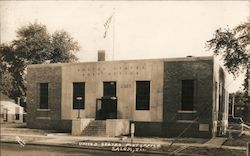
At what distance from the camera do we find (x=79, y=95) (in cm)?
2355

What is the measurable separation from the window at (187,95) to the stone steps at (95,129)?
491 centimetres

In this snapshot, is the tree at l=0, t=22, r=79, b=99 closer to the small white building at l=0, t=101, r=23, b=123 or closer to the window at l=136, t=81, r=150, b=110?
the small white building at l=0, t=101, r=23, b=123

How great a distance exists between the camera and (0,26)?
53.1 feet

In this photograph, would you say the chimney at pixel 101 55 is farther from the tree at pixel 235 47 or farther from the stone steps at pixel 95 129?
the tree at pixel 235 47

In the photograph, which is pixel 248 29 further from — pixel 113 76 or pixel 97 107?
pixel 97 107

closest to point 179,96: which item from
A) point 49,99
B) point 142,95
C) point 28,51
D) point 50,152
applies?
point 142,95

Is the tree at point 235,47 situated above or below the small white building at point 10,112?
above

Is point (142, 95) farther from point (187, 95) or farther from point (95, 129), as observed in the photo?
point (95, 129)

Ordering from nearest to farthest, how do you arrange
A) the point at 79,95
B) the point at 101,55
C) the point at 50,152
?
1. the point at 50,152
2. the point at 79,95
3. the point at 101,55

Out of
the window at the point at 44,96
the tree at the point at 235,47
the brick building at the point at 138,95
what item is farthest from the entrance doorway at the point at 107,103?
the tree at the point at 235,47

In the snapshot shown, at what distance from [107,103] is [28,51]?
17.1m

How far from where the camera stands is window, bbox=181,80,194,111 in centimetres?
2019

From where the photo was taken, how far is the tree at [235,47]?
764 inches

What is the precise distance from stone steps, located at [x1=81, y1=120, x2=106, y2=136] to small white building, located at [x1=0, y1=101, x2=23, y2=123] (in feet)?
54.1
